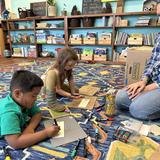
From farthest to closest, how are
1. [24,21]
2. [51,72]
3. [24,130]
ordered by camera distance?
[24,21], [51,72], [24,130]

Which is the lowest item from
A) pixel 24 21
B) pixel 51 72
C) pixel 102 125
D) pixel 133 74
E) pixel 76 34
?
pixel 102 125

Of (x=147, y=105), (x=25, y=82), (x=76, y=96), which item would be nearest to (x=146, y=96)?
(x=147, y=105)

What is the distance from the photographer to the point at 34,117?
1227 millimetres

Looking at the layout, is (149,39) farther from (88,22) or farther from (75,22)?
(75,22)

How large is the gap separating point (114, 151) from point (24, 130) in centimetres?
53

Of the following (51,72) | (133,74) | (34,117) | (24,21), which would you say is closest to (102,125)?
(34,117)

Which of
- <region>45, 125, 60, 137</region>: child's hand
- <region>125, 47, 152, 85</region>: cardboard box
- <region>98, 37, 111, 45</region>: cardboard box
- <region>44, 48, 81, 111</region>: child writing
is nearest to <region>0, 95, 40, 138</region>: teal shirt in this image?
<region>45, 125, 60, 137</region>: child's hand

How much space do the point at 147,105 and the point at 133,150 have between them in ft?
1.25

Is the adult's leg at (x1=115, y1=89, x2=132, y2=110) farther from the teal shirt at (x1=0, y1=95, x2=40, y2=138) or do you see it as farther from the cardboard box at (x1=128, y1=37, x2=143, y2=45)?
the cardboard box at (x1=128, y1=37, x2=143, y2=45)

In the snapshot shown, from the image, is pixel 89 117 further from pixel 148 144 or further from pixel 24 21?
pixel 24 21

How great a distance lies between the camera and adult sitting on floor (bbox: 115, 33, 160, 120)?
4.12 ft

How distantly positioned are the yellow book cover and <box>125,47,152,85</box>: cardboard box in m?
0.95

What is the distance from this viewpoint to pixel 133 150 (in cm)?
99

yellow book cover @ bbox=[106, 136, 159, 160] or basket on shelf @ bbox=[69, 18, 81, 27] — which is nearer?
yellow book cover @ bbox=[106, 136, 159, 160]
